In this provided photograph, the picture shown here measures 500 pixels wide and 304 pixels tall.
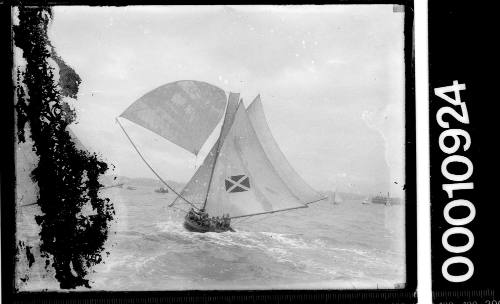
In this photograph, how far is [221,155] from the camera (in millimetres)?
2840

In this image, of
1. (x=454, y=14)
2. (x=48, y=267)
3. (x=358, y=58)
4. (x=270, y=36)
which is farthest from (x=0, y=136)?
(x=454, y=14)

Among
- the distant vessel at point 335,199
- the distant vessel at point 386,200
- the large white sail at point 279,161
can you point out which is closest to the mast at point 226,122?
the large white sail at point 279,161

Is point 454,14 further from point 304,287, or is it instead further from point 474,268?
point 304,287

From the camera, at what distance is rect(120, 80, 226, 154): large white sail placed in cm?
276

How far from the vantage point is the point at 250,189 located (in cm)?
290

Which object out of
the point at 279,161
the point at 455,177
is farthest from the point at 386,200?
the point at 279,161

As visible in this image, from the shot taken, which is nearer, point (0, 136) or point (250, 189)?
point (0, 136)

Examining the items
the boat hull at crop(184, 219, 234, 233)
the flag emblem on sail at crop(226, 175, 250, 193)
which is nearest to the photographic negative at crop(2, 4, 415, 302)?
the boat hull at crop(184, 219, 234, 233)

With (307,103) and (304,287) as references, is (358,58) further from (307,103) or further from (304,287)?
(304,287)

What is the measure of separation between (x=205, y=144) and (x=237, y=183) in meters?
0.34

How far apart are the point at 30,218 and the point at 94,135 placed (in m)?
0.66

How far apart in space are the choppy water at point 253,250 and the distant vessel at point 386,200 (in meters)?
0.03

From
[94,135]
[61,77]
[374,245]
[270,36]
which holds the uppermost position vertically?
[270,36]

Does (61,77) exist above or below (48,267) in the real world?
above
